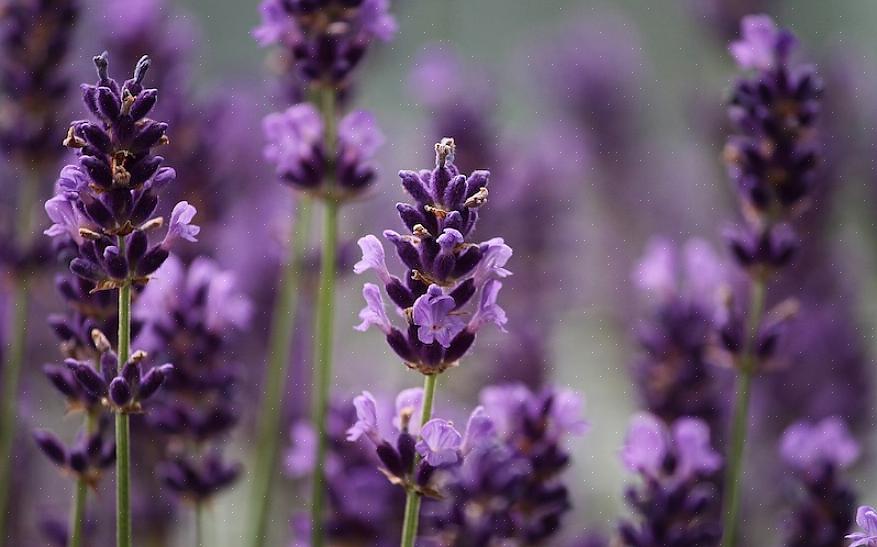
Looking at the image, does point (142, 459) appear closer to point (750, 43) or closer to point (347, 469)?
point (347, 469)

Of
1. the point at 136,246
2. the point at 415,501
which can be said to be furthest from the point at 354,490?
the point at 136,246

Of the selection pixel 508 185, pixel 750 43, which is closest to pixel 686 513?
pixel 750 43

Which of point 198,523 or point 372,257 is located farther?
point 198,523

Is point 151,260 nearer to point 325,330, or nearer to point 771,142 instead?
point 325,330

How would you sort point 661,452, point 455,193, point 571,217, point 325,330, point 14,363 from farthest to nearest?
point 571,217, point 14,363, point 325,330, point 661,452, point 455,193

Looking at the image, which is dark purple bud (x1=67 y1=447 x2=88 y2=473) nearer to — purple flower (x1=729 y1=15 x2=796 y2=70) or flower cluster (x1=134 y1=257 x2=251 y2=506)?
flower cluster (x1=134 y1=257 x2=251 y2=506)

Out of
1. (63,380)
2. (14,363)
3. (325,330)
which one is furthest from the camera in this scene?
(14,363)
